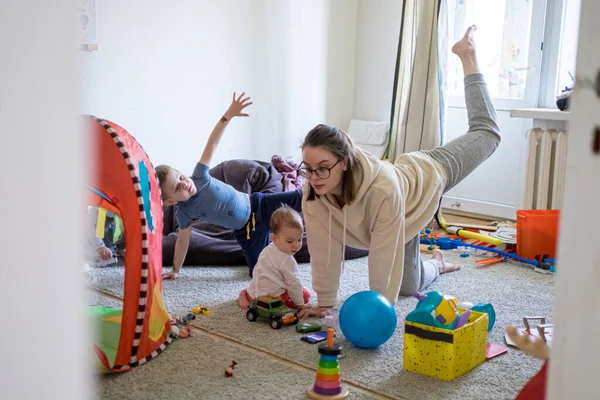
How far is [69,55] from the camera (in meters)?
0.48

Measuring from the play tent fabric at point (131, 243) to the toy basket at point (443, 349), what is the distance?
0.76m

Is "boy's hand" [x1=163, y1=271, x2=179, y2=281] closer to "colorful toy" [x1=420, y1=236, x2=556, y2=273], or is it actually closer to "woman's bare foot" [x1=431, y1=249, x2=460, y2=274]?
"woman's bare foot" [x1=431, y1=249, x2=460, y2=274]

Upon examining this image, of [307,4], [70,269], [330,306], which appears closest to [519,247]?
[330,306]

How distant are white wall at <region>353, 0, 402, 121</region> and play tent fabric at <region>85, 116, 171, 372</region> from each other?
282cm

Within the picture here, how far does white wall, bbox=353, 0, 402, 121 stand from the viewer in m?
4.49

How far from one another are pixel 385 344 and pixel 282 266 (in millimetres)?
492

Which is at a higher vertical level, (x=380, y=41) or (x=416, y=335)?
(x=380, y=41)

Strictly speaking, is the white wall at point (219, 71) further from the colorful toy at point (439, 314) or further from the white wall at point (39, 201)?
the white wall at point (39, 201)

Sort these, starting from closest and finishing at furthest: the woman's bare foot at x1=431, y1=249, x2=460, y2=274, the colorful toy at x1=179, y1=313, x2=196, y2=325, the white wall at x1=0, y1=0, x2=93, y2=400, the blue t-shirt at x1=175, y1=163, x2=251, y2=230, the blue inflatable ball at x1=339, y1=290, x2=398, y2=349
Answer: the white wall at x1=0, y1=0, x2=93, y2=400
the blue inflatable ball at x1=339, y1=290, x2=398, y2=349
the colorful toy at x1=179, y1=313, x2=196, y2=325
the blue t-shirt at x1=175, y1=163, x2=251, y2=230
the woman's bare foot at x1=431, y1=249, x2=460, y2=274

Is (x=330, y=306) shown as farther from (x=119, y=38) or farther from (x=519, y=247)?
(x=119, y=38)

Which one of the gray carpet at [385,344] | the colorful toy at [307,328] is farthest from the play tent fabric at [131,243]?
the colorful toy at [307,328]

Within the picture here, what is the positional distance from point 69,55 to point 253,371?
5.05 ft

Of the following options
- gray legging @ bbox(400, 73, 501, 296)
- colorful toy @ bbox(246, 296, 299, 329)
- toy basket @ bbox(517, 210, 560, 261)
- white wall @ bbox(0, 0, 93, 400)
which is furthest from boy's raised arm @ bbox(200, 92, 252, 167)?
white wall @ bbox(0, 0, 93, 400)

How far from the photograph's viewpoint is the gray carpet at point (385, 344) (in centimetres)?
181
